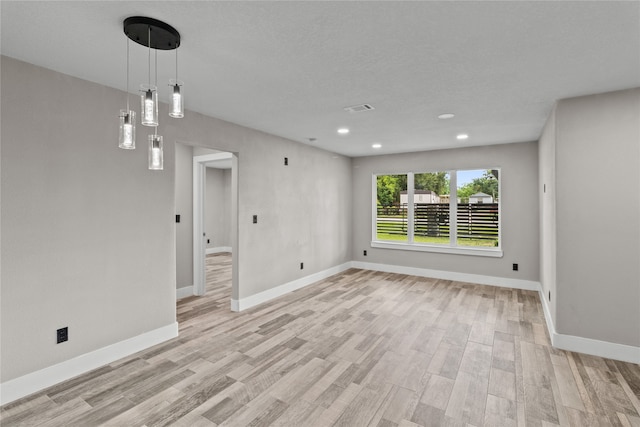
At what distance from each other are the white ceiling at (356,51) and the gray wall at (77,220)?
303 millimetres

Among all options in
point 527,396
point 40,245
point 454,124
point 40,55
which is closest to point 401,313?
point 527,396

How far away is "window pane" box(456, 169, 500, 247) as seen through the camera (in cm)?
556

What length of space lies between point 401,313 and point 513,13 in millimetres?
3380

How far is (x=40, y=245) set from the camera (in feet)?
7.88

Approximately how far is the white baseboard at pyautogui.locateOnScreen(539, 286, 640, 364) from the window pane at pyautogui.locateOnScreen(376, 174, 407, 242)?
3488 millimetres

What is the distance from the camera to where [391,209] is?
6656 mm

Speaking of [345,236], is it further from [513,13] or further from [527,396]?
[513,13]

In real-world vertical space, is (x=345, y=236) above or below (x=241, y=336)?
above

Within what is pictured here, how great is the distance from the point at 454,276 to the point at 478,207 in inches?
53.2

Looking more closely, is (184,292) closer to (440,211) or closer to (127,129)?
(127,129)

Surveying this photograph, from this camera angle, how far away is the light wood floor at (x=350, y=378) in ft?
6.86

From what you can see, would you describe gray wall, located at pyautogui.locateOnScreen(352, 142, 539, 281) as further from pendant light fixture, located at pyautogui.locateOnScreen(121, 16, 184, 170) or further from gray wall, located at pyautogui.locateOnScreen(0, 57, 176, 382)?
pendant light fixture, located at pyautogui.locateOnScreen(121, 16, 184, 170)

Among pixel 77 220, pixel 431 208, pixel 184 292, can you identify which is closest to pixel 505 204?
pixel 431 208

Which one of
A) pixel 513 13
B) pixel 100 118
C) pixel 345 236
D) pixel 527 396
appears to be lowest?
pixel 527 396
